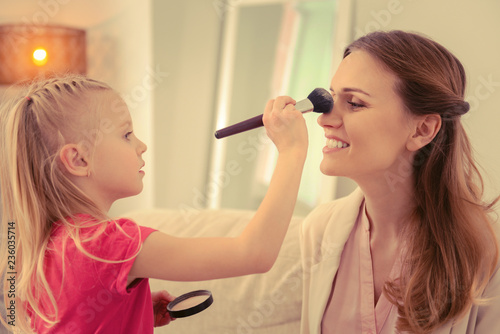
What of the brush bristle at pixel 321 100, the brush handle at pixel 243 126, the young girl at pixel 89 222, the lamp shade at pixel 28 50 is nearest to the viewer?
the young girl at pixel 89 222

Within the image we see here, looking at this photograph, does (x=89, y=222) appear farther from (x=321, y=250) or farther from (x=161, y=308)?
(x=321, y=250)

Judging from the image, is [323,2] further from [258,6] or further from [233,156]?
[233,156]

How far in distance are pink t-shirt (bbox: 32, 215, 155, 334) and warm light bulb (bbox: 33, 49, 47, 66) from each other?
5.05 ft

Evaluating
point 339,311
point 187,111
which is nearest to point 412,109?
point 339,311

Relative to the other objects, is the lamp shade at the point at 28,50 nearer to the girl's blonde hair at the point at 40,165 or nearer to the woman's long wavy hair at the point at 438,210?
the girl's blonde hair at the point at 40,165

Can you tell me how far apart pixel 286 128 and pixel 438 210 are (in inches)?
17.6

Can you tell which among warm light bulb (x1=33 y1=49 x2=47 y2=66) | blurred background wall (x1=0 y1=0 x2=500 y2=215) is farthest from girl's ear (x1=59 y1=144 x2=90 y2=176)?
warm light bulb (x1=33 y1=49 x2=47 y2=66)

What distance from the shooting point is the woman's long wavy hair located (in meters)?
0.96

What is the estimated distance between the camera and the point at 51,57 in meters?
2.13

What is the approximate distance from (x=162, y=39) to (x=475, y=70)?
1.43 m

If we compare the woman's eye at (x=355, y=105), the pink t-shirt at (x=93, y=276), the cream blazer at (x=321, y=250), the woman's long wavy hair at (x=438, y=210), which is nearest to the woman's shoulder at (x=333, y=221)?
the cream blazer at (x=321, y=250)

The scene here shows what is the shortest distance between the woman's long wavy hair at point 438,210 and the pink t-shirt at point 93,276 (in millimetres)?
542

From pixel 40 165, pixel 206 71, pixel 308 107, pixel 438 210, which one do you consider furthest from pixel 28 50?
pixel 438 210

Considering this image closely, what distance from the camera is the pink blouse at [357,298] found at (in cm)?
102
